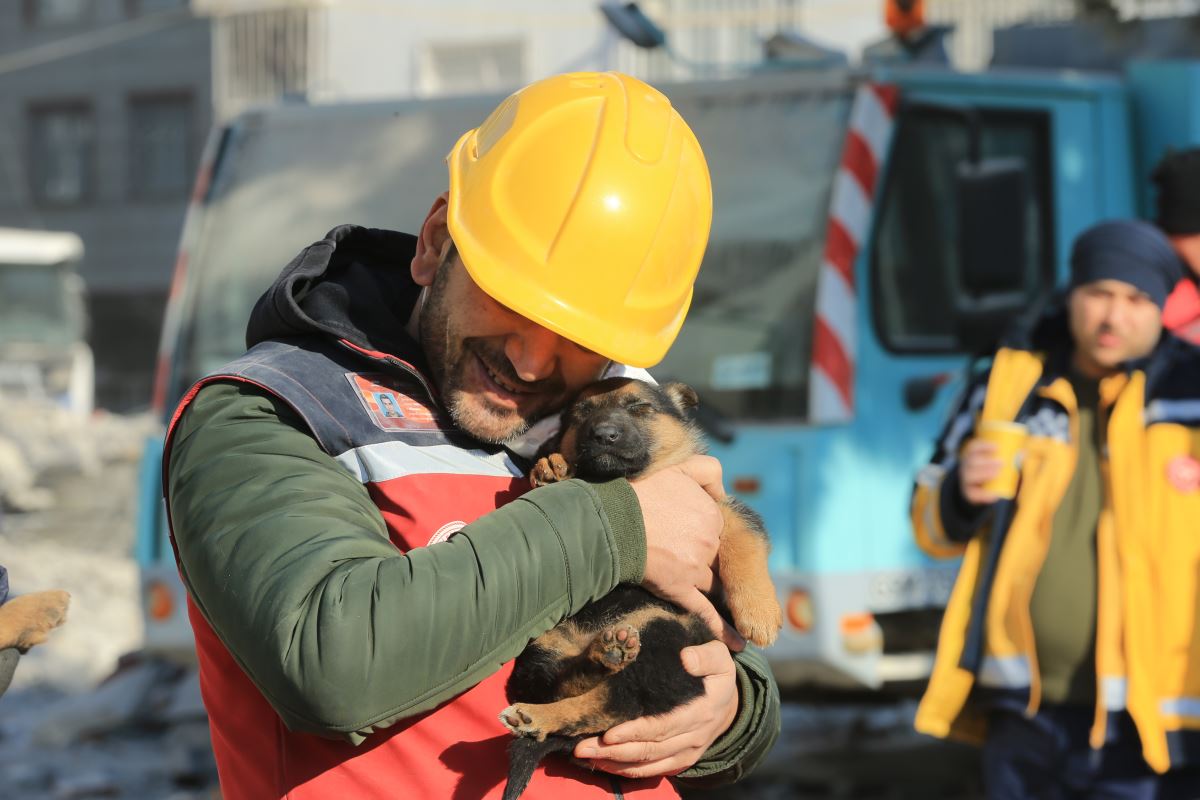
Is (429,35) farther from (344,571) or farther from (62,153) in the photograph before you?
(344,571)

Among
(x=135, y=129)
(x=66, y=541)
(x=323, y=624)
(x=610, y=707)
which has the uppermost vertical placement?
(x=323, y=624)

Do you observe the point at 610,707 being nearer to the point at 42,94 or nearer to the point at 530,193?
the point at 530,193

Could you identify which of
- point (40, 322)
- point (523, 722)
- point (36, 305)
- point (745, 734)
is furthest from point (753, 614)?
point (36, 305)

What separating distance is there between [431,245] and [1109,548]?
8.02 feet

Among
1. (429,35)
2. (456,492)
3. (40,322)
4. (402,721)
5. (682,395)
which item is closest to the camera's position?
(402,721)

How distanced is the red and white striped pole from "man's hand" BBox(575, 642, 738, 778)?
3.75 meters

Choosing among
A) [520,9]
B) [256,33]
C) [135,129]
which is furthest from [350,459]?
[135,129]

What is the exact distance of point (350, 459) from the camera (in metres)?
2.03

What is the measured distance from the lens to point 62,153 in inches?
1257

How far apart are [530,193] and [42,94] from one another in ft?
107

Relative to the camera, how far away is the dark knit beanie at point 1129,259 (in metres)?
4.18

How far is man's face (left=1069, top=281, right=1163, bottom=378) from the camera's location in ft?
13.6

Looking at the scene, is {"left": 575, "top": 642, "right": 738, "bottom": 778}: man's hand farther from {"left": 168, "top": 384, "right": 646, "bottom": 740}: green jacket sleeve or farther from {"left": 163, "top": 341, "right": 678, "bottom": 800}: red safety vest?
{"left": 168, "top": 384, "right": 646, "bottom": 740}: green jacket sleeve

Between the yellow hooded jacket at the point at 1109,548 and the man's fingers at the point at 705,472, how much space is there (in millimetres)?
1978
